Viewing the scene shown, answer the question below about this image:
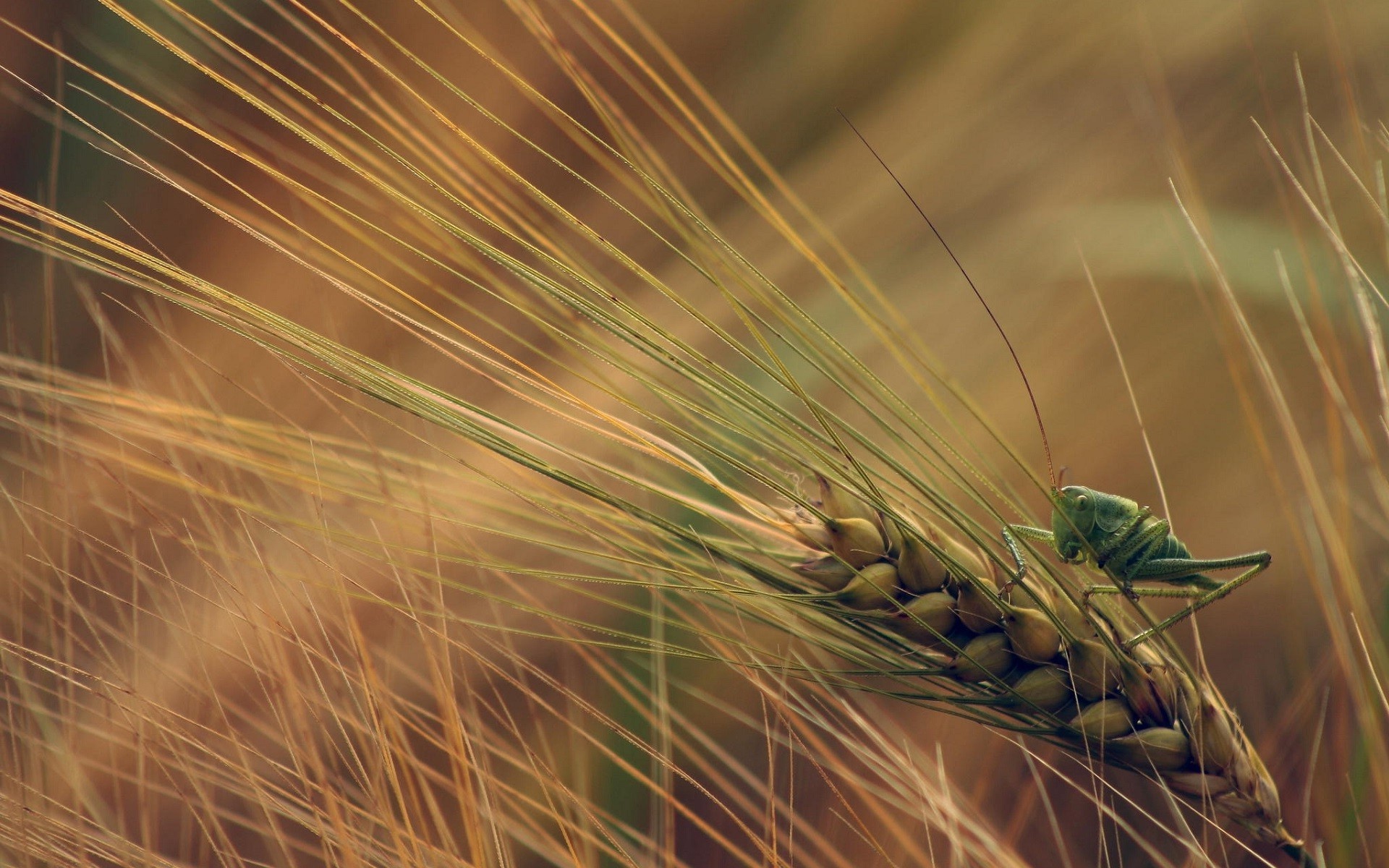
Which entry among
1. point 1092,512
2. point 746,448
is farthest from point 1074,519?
point 746,448

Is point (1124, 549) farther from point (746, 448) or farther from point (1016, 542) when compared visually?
point (746, 448)

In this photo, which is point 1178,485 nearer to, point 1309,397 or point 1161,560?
point 1309,397

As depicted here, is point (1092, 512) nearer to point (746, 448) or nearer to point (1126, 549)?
point (1126, 549)

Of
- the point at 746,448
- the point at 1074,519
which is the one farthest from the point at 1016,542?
the point at 746,448

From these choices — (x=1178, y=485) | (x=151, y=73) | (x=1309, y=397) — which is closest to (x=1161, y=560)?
(x=1178, y=485)

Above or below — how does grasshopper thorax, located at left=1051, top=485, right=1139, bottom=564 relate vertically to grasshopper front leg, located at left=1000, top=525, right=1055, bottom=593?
above
